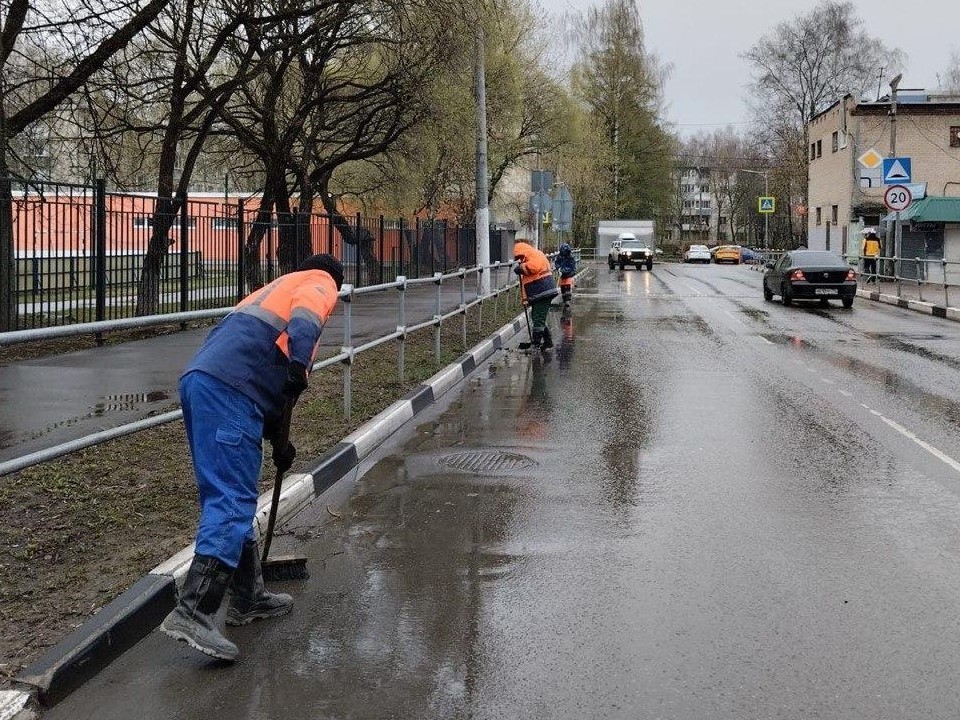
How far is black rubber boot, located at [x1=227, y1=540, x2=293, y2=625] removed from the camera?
465 cm

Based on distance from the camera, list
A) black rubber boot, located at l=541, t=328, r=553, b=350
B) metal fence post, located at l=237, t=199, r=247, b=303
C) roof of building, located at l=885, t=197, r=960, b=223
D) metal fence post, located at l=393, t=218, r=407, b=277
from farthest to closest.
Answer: roof of building, located at l=885, t=197, r=960, b=223, metal fence post, located at l=393, t=218, r=407, b=277, metal fence post, located at l=237, t=199, r=247, b=303, black rubber boot, located at l=541, t=328, r=553, b=350

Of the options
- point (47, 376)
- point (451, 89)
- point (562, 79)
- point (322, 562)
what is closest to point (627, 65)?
point (562, 79)

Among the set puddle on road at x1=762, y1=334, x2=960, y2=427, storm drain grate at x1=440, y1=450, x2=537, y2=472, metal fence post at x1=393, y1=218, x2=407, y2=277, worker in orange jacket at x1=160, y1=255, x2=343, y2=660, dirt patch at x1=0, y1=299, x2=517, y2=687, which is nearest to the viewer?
worker in orange jacket at x1=160, y1=255, x2=343, y2=660

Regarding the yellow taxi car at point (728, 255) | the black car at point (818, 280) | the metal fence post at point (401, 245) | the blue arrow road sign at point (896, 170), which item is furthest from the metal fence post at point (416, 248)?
the yellow taxi car at point (728, 255)

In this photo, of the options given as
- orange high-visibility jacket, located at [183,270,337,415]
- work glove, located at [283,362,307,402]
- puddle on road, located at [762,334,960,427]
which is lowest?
puddle on road, located at [762,334,960,427]

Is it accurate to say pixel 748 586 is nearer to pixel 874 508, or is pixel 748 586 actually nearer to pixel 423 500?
pixel 874 508

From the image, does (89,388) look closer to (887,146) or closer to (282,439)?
(282,439)

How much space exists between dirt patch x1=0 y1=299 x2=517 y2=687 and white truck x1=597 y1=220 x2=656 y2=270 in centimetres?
4453

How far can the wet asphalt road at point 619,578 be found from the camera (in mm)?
3922

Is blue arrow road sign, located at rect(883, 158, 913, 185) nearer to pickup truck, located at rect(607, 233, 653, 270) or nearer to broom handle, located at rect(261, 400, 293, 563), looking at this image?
pickup truck, located at rect(607, 233, 653, 270)

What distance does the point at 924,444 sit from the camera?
8.76 meters

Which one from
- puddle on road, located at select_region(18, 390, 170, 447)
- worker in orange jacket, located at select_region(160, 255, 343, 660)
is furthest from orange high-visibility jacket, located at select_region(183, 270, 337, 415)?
puddle on road, located at select_region(18, 390, 170, 447)

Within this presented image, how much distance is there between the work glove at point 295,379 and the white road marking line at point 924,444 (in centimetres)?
535

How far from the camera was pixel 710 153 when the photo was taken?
120m
